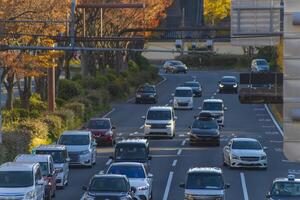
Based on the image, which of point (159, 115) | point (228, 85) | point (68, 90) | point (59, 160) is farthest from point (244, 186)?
point (228, 85)

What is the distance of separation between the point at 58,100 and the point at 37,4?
1853 centimetres

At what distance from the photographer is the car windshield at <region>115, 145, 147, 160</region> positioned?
126 feet

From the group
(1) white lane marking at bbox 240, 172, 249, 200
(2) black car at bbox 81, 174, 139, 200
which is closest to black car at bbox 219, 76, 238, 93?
(1) white lane marking at bbox 240, 172, 249, 200

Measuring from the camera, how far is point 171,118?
53781 mm

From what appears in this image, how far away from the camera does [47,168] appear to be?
3189 centimetres

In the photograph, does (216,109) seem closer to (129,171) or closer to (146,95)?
(146,95)

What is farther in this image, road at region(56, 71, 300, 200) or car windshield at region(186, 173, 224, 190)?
road at region(56, 71, 300, 200)

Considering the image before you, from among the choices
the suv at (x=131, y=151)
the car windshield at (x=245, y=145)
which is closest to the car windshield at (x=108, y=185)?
the suv at (x=131, y=151)

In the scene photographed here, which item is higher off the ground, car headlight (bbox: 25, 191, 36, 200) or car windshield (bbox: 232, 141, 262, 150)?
car headlight (bbox: 25, 191, 36, 200)

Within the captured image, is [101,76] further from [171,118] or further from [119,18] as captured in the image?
[171,118]

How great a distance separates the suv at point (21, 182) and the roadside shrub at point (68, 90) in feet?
117

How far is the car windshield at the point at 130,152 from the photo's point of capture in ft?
126

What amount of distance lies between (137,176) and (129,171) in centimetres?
40

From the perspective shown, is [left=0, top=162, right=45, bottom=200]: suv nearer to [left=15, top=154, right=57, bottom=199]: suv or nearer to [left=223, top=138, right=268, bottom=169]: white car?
[left=15, top=154, right=57, bottom=199]: suv
